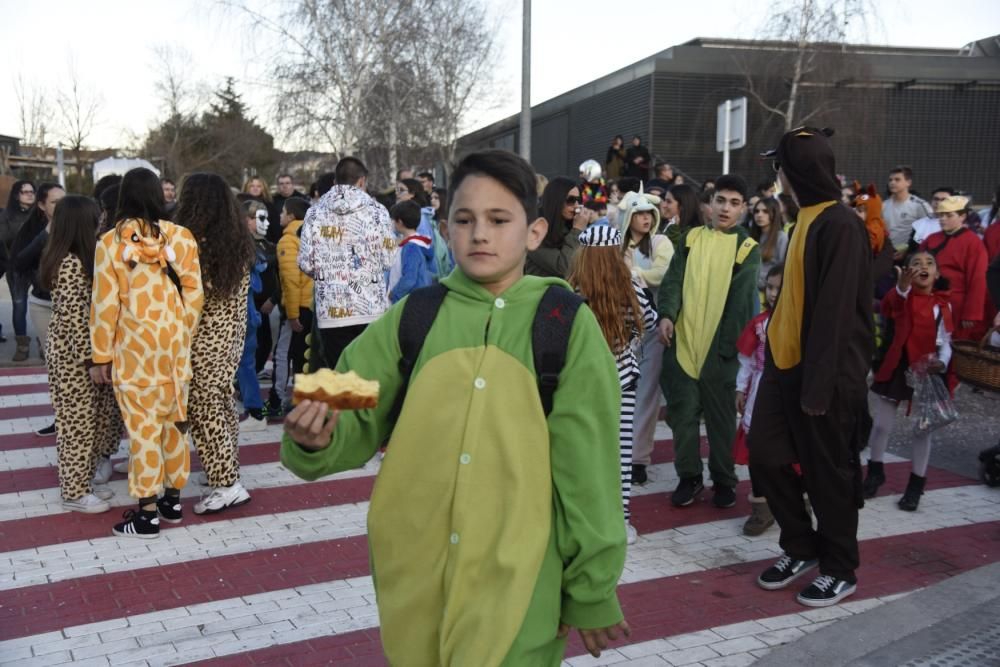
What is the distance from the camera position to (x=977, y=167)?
29.8 metres

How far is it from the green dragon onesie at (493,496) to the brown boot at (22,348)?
1011 cm

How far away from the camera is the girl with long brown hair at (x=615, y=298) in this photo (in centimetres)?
518

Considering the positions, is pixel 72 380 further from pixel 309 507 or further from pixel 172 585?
pixel 172 585

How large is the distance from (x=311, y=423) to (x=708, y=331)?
4.33 m

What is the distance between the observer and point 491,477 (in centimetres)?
231

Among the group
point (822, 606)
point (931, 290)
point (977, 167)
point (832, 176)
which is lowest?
point (822, 606)

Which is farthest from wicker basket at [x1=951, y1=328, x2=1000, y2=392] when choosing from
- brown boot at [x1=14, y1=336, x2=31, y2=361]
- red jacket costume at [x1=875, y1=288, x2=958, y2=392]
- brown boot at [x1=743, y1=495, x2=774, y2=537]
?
brown boot at [x1=14, y1=336, x2=31, y2=361]

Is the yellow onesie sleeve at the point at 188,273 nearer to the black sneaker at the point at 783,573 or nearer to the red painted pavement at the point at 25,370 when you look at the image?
the black sneaker at the point at 783,573

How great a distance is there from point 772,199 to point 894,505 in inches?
151

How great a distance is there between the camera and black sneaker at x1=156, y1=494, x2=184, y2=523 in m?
5.80

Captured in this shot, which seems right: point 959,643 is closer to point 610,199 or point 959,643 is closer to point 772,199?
point 772,199

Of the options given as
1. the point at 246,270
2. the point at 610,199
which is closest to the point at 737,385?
the point at 246,270

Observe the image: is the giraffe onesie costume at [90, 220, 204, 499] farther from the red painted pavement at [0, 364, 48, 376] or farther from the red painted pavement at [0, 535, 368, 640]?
the red painted pavement at [0, 364, 48, 376]

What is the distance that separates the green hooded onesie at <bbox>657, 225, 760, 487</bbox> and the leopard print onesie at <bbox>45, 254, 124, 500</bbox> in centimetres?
385
